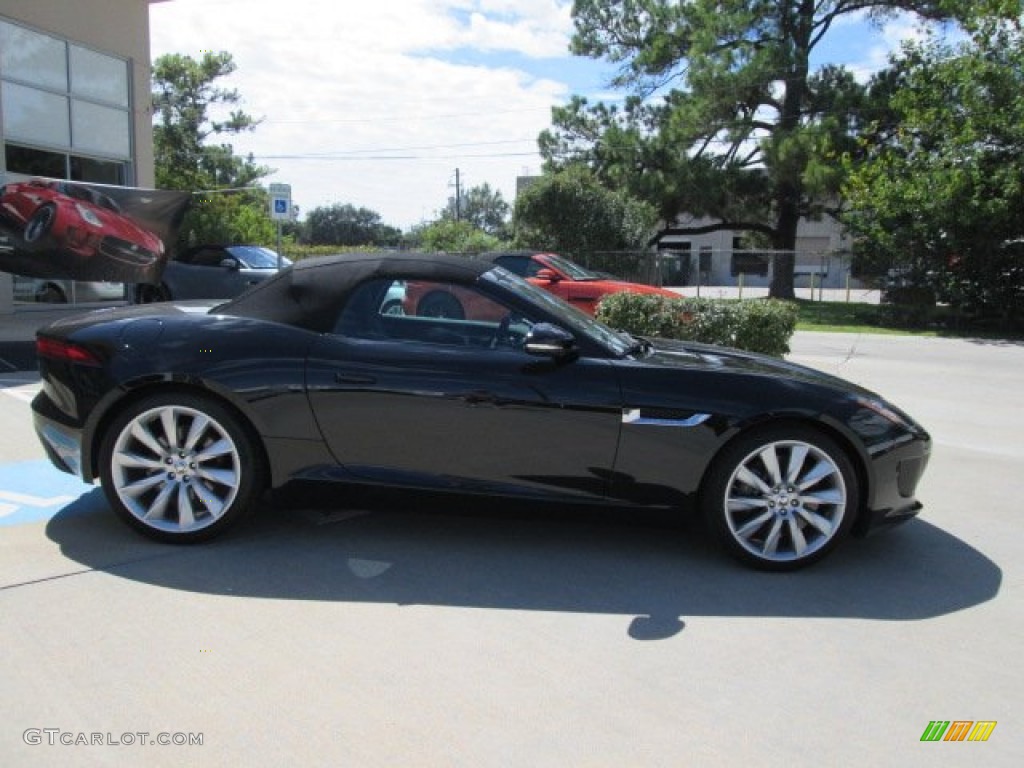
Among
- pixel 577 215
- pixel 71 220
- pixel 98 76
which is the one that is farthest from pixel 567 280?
pixel 577 215

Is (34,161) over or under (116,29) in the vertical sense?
under

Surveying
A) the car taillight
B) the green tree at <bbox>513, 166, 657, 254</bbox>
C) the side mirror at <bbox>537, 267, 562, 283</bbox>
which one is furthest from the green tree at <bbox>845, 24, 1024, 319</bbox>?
the car taillight

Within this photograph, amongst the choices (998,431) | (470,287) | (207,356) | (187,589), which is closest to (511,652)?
(187,589)

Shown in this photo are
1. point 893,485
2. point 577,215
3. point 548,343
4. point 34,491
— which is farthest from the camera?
point 577,215

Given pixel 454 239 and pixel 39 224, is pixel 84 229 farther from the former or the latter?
pixel 454 239

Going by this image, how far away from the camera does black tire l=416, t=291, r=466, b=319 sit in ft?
13.7

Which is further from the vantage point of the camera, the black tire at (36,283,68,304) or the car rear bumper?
the black tire at (36,283,68,304)

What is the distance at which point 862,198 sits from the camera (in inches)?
781

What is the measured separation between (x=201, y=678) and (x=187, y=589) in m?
0.79

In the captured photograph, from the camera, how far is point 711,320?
9.77 metres

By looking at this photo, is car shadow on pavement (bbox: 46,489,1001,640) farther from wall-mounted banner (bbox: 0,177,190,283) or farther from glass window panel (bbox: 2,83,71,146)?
glass window panel (bbox: 2,83,71,146)

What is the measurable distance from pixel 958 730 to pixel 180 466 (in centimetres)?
337

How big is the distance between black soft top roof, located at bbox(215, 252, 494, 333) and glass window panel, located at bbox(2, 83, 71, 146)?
14270 mm

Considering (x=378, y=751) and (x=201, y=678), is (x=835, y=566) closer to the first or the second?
(x=378, y=751)
